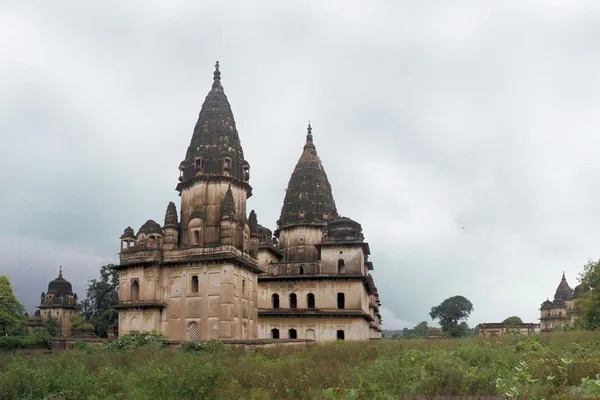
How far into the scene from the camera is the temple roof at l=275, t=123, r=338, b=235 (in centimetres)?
4631

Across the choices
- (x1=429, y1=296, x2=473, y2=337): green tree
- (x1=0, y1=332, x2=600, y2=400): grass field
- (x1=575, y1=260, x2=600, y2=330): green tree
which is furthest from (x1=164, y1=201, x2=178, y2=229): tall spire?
(x1=429, y1=296, x2=473, y2=337): green tree

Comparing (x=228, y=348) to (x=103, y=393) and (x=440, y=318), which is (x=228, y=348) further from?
(x=440, y=318)

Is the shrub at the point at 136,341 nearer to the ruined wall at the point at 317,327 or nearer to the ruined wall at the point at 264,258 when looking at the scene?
the ruined wall at the point at 317,327

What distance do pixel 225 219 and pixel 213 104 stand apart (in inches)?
355

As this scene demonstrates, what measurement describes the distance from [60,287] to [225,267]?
5841 centimetres

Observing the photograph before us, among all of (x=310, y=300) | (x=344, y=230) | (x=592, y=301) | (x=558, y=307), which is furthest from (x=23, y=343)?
(x=558, y=307)

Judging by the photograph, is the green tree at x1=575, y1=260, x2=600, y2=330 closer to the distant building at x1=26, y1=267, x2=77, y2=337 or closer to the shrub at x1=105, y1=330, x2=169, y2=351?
the shrub at x1=105, y1=330, x2=169, y2=351

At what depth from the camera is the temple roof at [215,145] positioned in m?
35.6

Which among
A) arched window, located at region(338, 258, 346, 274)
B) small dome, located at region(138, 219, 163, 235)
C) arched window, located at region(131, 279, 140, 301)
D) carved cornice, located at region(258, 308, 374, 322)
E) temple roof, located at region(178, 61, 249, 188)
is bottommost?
carved cornice, located at region(258, 308, 374, 322)

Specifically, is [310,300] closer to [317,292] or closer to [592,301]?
[317,292]

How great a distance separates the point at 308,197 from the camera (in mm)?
46969

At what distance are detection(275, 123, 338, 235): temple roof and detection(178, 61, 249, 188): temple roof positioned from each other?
10.4 meters

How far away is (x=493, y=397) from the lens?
33.0ft

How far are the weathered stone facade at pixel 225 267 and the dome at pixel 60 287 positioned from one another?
48109mm
